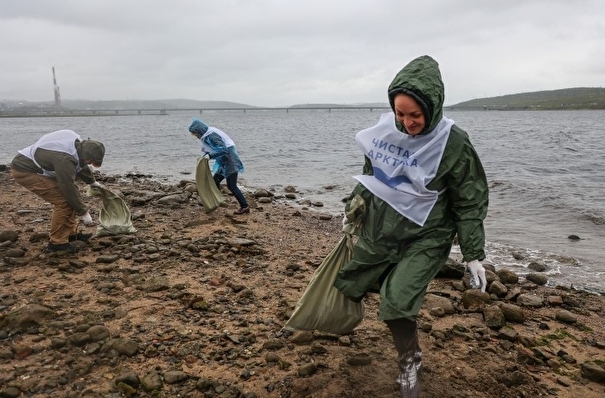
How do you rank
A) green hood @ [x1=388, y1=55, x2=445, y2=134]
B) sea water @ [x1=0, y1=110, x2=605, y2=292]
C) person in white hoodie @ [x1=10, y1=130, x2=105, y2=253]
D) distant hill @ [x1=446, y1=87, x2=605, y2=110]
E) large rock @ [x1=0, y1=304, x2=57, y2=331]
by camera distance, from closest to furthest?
green hood @ [x1=388, y1=55, x2=445, y2=134]
large rock @ [x1=0, y1=304, x2=57, y2=331]
person in white hoodie @ [x1=10, y1=130, x2=105, y2=253]
sea water @ [x1=0, y1=110, x2=605, y2=292]
distant hill @ [x1=446, y1=87, x2=605, y2=110]

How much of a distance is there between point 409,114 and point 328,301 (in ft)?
5.15

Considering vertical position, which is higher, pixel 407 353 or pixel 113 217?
pixel 407 353

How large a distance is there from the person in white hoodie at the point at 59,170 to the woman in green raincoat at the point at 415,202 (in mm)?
4506

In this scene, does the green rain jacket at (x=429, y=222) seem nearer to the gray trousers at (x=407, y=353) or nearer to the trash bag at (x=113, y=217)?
the gray trousers at (x=407, y=353)

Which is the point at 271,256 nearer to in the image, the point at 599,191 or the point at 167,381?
the point at 167,381

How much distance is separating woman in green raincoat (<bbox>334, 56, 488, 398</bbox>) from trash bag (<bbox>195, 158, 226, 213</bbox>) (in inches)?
265

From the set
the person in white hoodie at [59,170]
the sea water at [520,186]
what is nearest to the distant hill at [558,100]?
the sea water at [520,186]

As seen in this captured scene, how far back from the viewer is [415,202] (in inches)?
119

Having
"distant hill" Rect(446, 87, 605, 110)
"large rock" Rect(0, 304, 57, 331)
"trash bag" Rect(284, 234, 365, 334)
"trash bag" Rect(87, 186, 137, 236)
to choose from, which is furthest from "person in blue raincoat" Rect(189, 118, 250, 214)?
"distant hill" Rect(446, 87, 605, 110)

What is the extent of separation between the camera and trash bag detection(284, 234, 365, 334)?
11.9ft

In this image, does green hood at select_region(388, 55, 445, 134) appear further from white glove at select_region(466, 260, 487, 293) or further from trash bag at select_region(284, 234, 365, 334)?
trash bag at select_region(284, 234, 365, 334)

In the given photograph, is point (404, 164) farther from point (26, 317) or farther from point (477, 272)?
point (26, 317)

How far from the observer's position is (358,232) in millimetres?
3516

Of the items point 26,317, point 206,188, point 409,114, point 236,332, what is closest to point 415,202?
point 409,114
